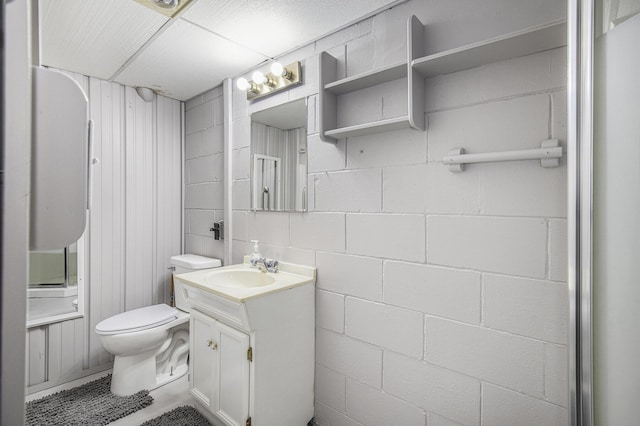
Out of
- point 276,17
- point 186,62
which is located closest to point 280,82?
point 276,17

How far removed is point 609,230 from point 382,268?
2.96 ft

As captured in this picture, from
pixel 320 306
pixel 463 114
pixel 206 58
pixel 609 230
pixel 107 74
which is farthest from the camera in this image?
pixel 107 74

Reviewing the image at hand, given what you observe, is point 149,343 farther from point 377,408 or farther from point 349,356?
point 377,408

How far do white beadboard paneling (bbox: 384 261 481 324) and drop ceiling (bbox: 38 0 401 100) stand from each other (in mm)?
1298

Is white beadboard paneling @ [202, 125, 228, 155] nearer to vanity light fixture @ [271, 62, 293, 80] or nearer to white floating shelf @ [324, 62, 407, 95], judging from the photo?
vanity light fixture @ [271, 62, 293, 80]

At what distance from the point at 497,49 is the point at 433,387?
1.44 meters

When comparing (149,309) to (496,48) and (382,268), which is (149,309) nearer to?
(382,268)

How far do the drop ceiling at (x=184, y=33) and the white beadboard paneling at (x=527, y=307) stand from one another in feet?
4.54

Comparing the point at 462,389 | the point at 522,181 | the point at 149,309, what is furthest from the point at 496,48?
the point at 149,309

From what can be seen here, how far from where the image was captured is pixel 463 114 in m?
1.32

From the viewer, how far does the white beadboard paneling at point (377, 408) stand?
4.85 ft

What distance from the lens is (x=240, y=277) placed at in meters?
2.03

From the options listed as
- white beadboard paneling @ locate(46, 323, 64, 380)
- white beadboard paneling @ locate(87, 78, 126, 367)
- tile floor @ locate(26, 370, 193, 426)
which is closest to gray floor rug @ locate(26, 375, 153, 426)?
tile floor @ locate(26, 370, 193, 426)

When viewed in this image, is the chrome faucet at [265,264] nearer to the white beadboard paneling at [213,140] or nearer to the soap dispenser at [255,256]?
the soap dispenser at [255,256]
